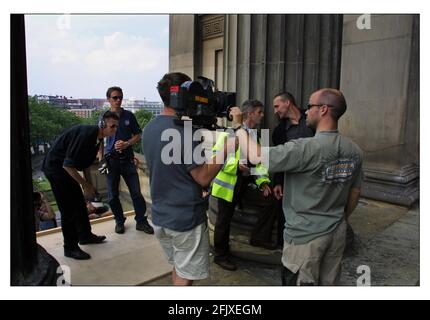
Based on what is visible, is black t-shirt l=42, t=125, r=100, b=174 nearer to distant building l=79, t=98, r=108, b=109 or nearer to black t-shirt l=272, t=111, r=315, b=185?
distant building l=79, t=98, r=108, b=109

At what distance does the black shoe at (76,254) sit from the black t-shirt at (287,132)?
2138 mm

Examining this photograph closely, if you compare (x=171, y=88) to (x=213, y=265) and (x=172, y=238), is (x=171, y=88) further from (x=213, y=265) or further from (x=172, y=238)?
(x=213, y=265)

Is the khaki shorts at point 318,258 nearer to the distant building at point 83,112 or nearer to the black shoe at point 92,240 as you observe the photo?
the black shoe at point 92,240

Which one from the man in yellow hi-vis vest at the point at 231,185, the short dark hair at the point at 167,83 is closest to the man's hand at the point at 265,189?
the man in yellow hi-vis vest at the point at 231,185

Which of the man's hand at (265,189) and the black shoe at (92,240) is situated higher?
the man's hand at (265,189)

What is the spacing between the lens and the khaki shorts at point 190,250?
2361 mm

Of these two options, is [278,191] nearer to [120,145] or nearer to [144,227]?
[144,227]

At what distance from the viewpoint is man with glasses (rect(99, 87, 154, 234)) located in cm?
445

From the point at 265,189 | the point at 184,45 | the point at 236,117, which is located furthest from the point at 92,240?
the point at 184,45

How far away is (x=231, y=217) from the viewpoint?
369 cm

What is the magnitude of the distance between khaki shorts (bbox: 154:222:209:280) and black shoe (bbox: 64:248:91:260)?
1.74 m

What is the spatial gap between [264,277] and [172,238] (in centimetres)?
139

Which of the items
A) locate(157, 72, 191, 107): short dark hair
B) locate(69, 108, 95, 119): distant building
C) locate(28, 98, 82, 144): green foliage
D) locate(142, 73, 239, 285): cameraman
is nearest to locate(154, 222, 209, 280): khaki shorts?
locate(142, 73, 239, 285): cameraman
